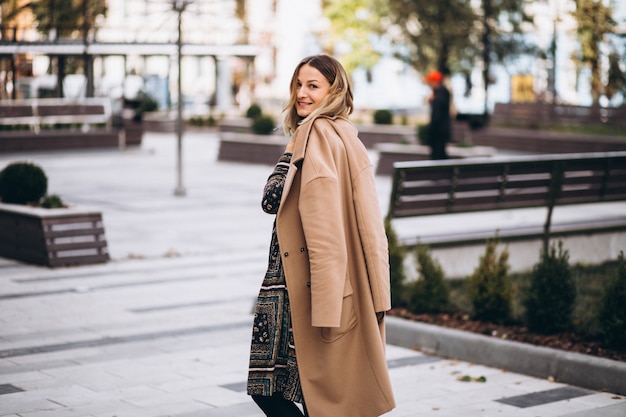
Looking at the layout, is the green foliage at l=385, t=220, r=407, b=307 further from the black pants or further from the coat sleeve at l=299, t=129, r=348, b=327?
the coat sleeve at l=299, t=129, r=348, b=327

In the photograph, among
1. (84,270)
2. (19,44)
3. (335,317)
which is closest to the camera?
(335,317)

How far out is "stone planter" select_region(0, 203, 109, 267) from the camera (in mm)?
10562

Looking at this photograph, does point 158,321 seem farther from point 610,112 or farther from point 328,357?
point 610,112

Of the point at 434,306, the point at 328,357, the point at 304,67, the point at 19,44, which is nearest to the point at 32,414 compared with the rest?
the point at 328,357

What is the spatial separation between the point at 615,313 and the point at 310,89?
3.26 metres

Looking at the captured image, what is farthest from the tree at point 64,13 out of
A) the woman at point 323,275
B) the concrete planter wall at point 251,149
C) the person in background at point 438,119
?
the woman at point 323,275

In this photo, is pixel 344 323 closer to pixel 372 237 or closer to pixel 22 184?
pixel 372 237

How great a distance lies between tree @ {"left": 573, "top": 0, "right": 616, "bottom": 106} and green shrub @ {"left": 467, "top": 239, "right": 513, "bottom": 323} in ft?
88.5

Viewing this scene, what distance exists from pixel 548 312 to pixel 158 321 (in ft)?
9.94

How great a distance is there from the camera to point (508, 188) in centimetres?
1122

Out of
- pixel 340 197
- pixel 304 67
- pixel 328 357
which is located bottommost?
Result: pixel 328 357

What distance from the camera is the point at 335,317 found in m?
4.14

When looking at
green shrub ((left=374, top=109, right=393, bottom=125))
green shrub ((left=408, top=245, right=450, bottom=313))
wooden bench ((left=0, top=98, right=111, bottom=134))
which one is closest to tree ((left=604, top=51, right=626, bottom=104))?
green shrub ((left=374, top=109, right=393, bottom=125))

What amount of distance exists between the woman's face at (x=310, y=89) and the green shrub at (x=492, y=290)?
3.65m
